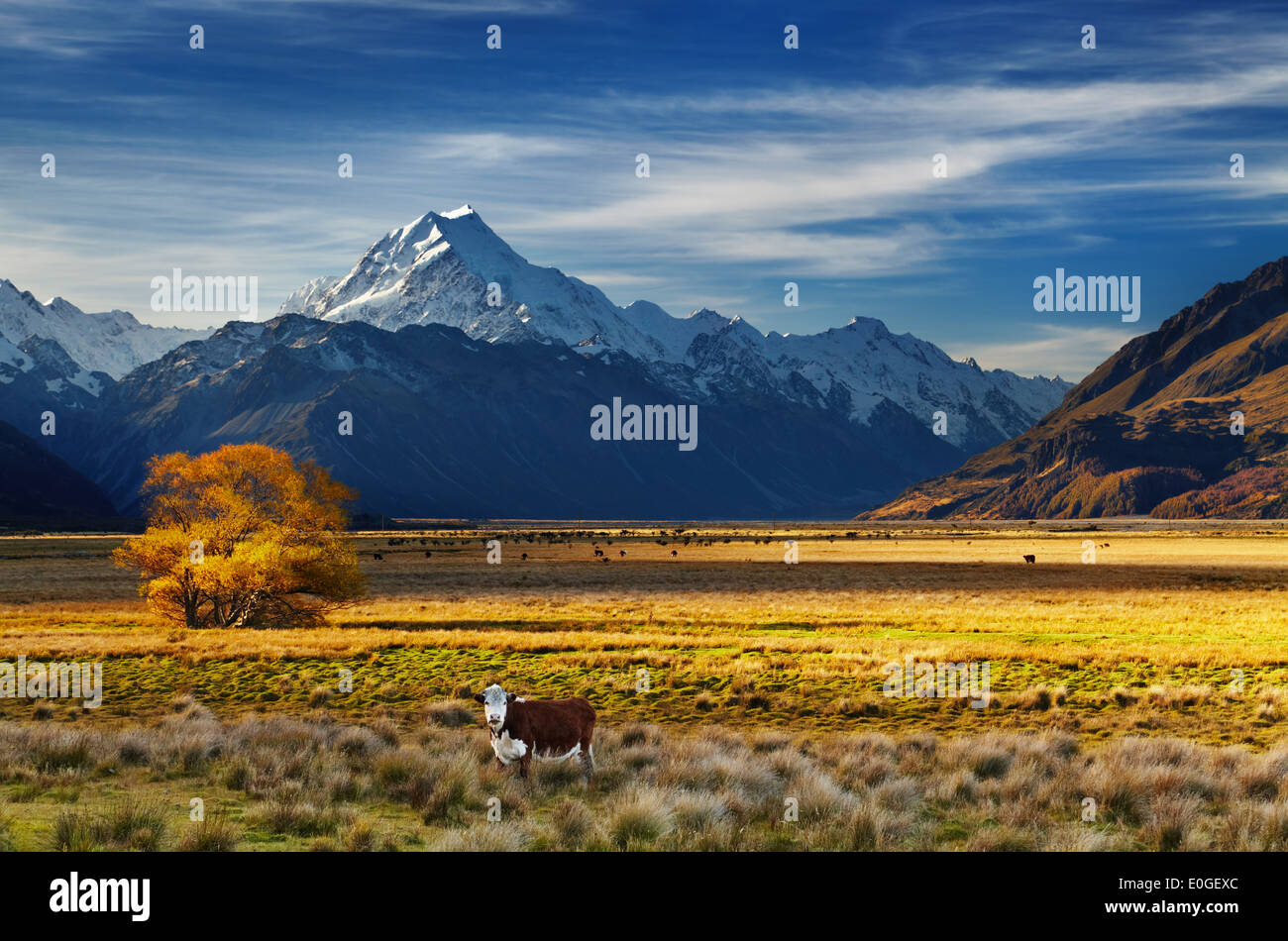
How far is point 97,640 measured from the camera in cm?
3744

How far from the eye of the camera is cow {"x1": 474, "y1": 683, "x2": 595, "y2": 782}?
573 inches

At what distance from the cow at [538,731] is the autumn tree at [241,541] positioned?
3049 centimetres

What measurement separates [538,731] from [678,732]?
6.81 metres

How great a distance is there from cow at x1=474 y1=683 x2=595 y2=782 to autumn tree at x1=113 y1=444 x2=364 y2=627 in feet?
100

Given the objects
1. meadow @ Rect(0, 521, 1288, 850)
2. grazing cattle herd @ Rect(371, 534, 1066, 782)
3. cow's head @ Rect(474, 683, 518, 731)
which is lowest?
meadow @ Rect(0, 521, 1288, 850)

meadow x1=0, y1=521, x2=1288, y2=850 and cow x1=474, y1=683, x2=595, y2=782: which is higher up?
cow x1=474, y1=683, x2=595, y2=782

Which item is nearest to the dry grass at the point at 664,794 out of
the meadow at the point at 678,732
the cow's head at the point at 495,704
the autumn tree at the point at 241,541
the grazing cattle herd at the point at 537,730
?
the meadow at the point at 678,732

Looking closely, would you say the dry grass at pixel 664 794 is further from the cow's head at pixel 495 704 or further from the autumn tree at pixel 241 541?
the autumn tree at pixel 241 541

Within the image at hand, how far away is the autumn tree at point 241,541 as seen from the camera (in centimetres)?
4381

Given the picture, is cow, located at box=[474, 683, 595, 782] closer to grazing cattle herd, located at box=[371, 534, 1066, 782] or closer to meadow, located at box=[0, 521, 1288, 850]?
grazing cattle herd, located at box=[371, 534, 1066, 782]

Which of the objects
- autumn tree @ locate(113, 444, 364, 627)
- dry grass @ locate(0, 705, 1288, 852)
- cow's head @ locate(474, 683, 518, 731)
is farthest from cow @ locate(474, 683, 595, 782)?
autumn tree @ locate(113, 444, 364, 627)

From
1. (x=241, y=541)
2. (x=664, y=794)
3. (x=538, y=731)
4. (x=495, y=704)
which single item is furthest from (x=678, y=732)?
(x=241, y=541)

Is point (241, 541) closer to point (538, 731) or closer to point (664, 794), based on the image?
point (538, 731)

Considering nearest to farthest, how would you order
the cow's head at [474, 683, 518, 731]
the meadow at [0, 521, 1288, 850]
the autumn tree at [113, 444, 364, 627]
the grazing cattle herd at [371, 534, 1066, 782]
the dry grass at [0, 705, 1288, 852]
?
the dry grass at [0, 705, 1288, 852], the meadow at [0, 521, 1288, 850], the cow's head at [474, 683, 518, 731], the grazing cattle herd at [371, 534, 1066, 782], the autumn tree at [113, 444, 364, 627]
